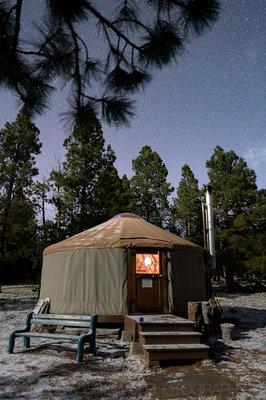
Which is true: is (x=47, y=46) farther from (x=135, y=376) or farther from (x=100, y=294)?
(x=100, y=294)

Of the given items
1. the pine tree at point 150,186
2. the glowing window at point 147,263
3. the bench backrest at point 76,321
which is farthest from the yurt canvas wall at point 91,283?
the pine tree at point 150,186

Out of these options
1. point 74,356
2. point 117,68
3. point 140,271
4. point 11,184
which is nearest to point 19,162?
point 11,184

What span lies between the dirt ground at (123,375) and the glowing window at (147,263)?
7.27ft

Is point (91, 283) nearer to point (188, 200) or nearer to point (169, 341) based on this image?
point (169, 341)

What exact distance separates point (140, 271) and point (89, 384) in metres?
4.55

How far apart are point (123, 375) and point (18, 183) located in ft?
62.3

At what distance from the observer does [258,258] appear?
2064 centimetres

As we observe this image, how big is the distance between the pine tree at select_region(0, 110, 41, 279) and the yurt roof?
11.1 m

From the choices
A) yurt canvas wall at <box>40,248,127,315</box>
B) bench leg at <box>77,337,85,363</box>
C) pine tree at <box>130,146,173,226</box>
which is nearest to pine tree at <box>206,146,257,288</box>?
pine tree at <box>130,146,173,226</box>

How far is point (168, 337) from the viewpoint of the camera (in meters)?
6.11

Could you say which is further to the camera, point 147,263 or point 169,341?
point 147,263

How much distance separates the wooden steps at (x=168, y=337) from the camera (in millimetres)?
6051

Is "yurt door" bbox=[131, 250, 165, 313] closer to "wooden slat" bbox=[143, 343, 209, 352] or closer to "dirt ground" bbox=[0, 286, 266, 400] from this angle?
"dirt ground" bbox=[0, 286, 266, 400]

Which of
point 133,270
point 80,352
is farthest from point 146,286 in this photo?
point 80,352
